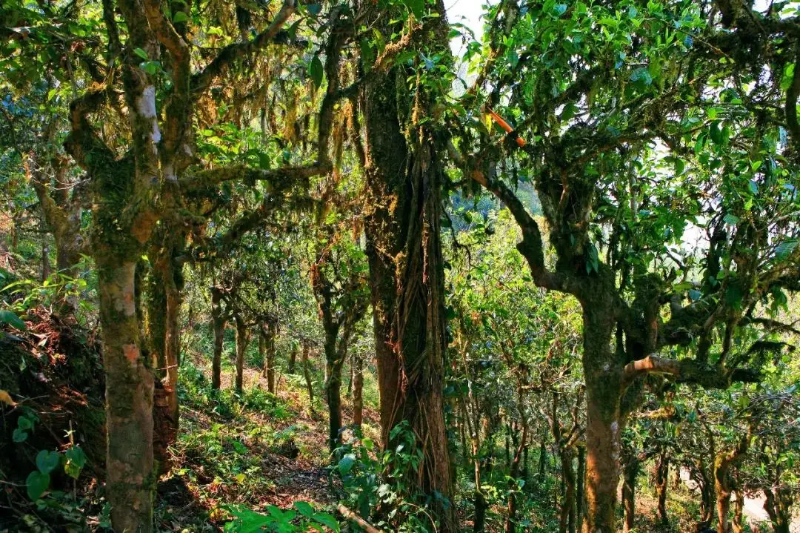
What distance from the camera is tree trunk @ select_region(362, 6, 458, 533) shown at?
3658 mm

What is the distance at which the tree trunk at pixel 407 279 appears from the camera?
366 centimetres

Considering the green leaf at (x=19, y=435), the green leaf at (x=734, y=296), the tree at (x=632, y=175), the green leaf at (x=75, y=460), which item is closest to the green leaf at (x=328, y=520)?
the green leaf at (x=75, y=460)

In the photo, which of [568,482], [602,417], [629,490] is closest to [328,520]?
[602,417]

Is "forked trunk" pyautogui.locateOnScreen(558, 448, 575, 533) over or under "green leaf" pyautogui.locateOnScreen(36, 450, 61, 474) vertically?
under

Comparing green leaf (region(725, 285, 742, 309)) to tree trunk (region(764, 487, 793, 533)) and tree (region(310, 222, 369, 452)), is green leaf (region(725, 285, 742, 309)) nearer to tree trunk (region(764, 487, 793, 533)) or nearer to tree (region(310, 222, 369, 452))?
tree (region(310, 222, 369, 452))

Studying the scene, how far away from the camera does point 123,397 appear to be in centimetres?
284

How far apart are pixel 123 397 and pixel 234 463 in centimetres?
435

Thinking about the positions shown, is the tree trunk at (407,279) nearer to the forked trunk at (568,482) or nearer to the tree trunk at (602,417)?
the tree trunk at (602,417)

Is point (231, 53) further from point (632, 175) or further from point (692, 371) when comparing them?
point (692, 371)

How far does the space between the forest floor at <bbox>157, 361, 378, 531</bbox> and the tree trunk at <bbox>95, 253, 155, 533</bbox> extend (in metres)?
0.62

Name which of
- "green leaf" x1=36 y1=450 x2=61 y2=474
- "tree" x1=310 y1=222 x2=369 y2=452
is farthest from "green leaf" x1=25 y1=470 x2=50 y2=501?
"tree" x1=310 y1=222 x2=369 y2=452

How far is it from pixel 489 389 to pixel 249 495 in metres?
5.55

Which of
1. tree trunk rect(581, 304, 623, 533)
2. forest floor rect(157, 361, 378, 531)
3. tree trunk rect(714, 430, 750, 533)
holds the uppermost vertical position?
tree trunk rect(581, 304, 623, 533)

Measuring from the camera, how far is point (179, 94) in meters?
2.95
